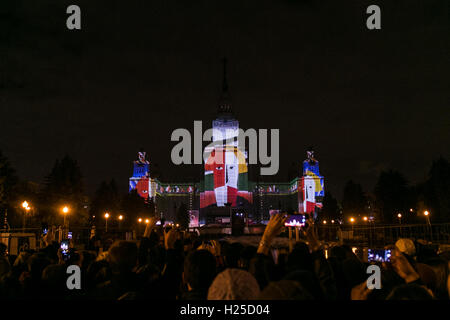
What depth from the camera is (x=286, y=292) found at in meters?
2.12

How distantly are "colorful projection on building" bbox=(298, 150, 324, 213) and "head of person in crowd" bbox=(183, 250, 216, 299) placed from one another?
381 ft

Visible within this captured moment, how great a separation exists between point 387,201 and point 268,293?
2423 inches

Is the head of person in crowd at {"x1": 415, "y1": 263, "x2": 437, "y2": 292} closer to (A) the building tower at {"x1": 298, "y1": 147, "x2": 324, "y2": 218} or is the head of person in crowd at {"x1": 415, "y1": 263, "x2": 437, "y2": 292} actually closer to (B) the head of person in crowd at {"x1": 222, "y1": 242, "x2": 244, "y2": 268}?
(B) the head of person in crowd at {"x1": 222, "y1": 242, "x2": 244, "y2": 268}

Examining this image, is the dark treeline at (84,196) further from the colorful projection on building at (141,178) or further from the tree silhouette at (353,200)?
the colorful projection on building at (141,178)

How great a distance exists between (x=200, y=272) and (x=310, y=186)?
120502 millimetres

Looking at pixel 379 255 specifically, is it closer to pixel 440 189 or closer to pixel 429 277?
pixel 429 277

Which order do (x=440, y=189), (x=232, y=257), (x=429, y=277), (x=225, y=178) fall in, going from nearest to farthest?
(x=429, y=277) < (x=232, y=257) < (x=440, y=189) < (x=225, y=178)

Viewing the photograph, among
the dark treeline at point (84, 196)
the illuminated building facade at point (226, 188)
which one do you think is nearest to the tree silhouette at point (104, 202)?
the dark treeline at point (84, 196)

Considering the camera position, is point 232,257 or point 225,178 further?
point 225,178

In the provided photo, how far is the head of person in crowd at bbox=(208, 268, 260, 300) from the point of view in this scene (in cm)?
249

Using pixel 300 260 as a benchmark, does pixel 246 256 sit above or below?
below

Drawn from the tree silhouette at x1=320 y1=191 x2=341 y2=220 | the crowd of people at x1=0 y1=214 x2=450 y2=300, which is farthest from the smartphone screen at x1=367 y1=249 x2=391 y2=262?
the tree silhouette at x1=320 y1=191 x2=341 y2=220

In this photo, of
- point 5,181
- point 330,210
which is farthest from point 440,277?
point 330,210
